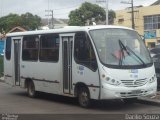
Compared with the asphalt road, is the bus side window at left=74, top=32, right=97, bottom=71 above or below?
above

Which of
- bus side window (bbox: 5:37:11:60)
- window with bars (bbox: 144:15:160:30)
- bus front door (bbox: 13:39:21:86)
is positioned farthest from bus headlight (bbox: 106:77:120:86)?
window with bars (bbox: 144:15:160:30)

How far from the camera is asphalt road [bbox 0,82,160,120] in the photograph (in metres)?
13.7

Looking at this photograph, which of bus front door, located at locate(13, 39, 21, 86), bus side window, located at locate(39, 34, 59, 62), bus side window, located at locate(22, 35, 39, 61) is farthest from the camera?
bus front door, located at locate(13, 39, 21, 86)

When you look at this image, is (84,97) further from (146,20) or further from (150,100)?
(146,20)

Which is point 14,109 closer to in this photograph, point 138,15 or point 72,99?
point 72,99

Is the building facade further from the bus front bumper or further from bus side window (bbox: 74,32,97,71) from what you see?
the bus front bumper

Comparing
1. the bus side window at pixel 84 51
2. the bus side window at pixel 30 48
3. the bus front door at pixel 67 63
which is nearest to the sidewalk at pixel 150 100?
the bus side window at pixel 84 51

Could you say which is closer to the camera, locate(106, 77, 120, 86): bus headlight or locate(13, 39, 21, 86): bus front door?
locate(106, 77, 120, 86): bus headlight

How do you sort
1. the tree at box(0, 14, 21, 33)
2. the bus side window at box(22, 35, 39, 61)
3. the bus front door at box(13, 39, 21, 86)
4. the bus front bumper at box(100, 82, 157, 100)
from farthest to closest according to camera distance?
the tree at box(0, 14, 21, 33) < the bus front door at box(13, 39, 21, 86) < the bus side window at box(22, 35, 39, 61) < the bus front bumper at box(100, 82, 157, 100)

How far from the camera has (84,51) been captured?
47.9 ft

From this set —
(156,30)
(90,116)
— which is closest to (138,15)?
(156,30)

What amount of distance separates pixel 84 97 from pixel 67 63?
4.77 ft

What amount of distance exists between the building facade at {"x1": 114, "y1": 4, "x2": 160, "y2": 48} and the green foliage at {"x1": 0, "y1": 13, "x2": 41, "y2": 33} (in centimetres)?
1610

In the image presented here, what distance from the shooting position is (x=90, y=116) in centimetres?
1268
